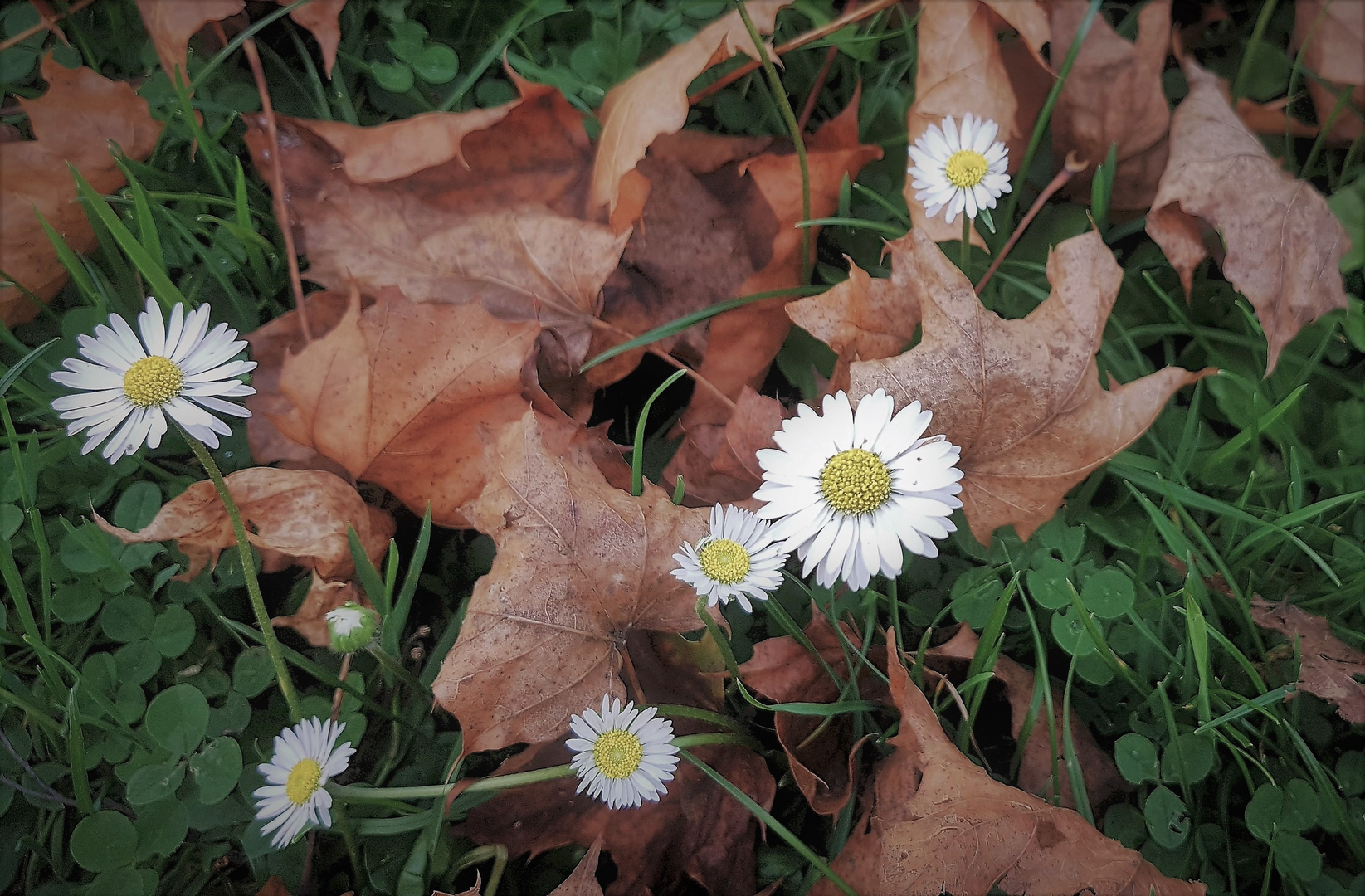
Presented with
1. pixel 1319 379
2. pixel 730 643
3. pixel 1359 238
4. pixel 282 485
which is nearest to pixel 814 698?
pixel 730 643

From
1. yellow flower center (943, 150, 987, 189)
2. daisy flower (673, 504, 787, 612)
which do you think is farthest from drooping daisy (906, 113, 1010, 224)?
daisy flower (673, 504, 787, 612)

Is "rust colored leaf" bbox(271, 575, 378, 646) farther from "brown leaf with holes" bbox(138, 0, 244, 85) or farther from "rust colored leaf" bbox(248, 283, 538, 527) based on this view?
"brown leaf with holes" bbox(138, 0, 244, 85)

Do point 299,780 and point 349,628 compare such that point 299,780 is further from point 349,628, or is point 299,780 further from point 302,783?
point 349,628

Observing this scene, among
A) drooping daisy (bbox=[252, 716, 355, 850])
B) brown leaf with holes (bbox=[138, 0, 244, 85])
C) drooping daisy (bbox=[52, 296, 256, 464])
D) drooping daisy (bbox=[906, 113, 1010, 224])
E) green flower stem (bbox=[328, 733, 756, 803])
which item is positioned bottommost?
green flower stem (bbox=[328, 733, 756, 803])

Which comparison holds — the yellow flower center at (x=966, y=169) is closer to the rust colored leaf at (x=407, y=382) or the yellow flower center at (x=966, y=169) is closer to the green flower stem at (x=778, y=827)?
the rust colored leaf at (x=407, y=382)

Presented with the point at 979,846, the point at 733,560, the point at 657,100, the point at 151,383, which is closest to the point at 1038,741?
the point at 979,846

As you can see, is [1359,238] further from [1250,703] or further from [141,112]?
[141,112]
